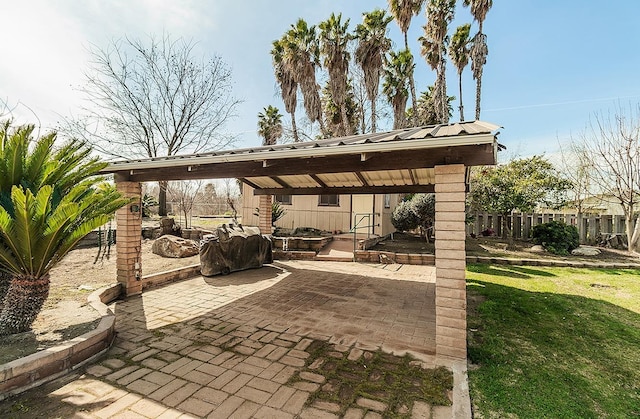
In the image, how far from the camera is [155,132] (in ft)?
49.5

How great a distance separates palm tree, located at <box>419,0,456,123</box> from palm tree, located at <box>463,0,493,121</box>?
139cm

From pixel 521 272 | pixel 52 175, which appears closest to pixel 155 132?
pixel 52 175

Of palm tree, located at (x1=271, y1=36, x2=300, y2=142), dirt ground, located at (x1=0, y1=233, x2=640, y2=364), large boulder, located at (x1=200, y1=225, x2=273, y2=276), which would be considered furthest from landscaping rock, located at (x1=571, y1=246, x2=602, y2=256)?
palm tree, located at (x1=271, y1=36, x2=300, y2=142)

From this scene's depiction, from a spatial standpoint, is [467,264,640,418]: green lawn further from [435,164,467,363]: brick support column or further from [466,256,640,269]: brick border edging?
[466,256,640,269]: brick border edging

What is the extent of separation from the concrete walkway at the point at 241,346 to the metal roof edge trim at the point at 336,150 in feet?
7.89

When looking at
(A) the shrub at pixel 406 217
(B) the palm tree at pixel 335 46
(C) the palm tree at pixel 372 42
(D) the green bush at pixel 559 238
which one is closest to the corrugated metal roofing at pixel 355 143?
(A) the shrub at pixel 406 217

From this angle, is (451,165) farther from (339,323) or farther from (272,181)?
(272,181)

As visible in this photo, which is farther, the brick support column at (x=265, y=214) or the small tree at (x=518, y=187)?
the small tree at (x=518, y=187)

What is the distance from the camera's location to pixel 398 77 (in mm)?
17047

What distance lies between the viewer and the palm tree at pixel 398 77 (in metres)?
16.9

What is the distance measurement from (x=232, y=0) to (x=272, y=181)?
22.2 feet

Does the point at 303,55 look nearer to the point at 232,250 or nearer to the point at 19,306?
the point at 232,250

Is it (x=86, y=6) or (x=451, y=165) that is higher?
(x=86, y=6)

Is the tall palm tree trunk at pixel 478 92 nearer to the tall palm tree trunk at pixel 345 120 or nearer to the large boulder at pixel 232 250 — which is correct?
the tall palm tree trunk at pixel 345 120
